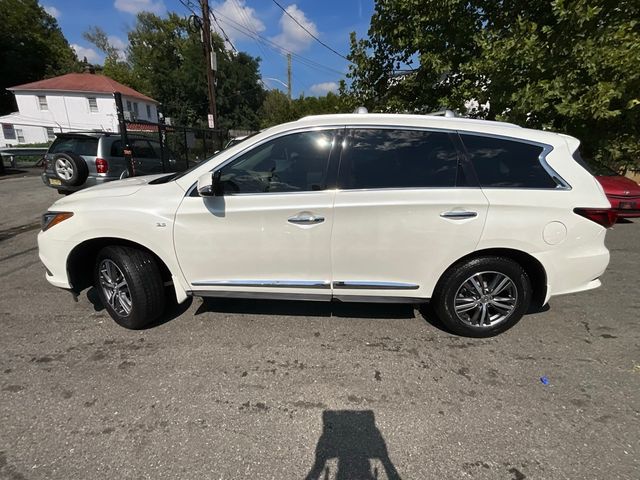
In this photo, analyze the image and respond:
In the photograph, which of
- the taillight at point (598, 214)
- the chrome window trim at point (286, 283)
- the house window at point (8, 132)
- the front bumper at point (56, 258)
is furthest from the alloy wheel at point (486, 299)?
the house window at point (8, 132)

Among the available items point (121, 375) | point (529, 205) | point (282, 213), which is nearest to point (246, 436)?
point (121, 375)

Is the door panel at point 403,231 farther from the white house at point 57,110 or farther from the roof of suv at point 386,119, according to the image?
the white house at point 57,110

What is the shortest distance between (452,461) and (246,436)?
1203mm

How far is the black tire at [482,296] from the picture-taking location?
9.70 ft

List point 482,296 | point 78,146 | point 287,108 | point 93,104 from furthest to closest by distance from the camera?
1. point 287,108
2. point 93,104
3. point 78,146
4. point 482,296

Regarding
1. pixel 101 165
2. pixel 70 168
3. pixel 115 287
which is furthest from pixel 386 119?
pixel 70 168

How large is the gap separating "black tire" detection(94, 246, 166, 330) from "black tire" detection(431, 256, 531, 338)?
8.20 feet

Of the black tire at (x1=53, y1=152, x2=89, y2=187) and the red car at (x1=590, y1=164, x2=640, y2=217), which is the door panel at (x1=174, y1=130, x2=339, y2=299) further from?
the red car at (x1=590, y1=164, x2=640, y2=217)

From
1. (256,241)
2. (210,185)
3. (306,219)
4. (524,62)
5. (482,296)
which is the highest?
(524,62)

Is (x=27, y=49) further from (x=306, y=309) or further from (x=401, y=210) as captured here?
(x=401, y=210)

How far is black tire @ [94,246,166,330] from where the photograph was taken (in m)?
3.03

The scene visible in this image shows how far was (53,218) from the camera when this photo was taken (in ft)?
10.3

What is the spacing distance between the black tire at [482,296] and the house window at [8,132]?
44315 millimetres

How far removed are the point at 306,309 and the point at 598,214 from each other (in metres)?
2.69
